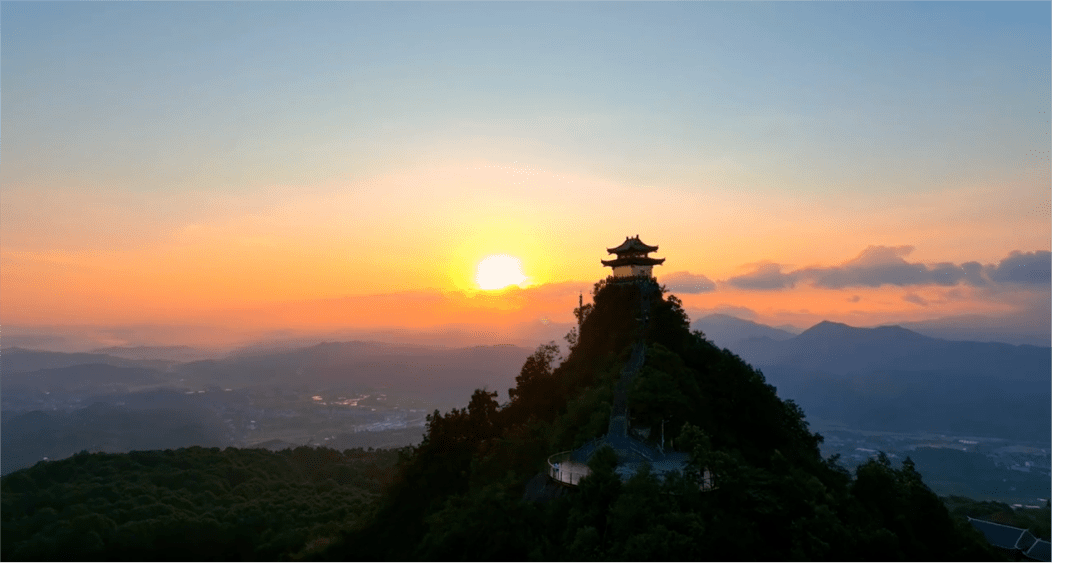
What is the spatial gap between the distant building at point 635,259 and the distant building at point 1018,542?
22865 millimetres

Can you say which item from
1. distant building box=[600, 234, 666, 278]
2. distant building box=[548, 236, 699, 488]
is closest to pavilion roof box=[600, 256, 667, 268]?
distant building box=[600, 234, 666, 278]

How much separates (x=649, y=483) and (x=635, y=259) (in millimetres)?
22292

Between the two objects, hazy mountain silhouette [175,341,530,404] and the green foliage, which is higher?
the green foliage

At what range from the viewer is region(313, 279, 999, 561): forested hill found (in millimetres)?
20344

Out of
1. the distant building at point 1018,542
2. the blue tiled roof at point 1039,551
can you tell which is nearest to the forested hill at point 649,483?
the blue tiled roof at point 1039,551

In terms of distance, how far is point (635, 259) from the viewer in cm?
4150

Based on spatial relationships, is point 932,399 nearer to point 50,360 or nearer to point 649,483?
point 649,483

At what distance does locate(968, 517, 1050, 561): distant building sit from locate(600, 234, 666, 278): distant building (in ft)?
75.0

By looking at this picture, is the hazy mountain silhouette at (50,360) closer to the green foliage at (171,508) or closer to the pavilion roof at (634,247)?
the green foliage at (171,508)

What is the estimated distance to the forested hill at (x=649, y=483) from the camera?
66.7ft

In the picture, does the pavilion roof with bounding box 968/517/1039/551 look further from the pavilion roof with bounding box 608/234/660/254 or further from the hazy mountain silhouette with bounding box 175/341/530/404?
the hazy mountain silhouette with bounding box 175/341/530/404

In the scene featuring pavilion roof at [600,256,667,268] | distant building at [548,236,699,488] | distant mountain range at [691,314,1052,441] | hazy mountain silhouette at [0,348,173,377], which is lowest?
distant mountain range at [691,314,1052,441]

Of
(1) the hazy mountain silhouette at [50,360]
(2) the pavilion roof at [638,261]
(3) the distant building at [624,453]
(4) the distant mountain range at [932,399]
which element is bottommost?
(4) the distant mountain range at [932,399]

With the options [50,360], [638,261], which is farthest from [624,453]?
[50,360]
